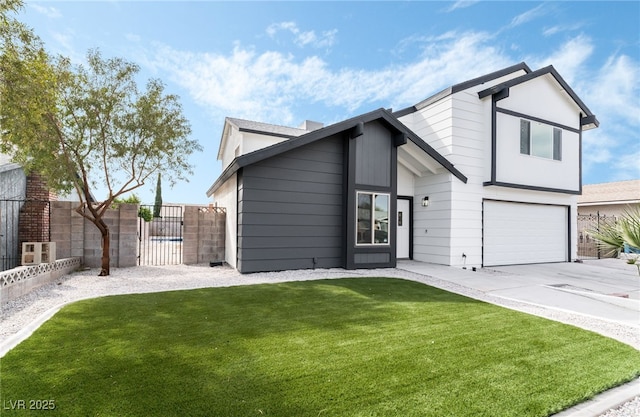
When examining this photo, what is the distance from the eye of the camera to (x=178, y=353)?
328 cm

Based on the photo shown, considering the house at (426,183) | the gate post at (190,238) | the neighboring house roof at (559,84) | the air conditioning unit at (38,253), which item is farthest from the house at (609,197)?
the air conditioning unit at (38,253)

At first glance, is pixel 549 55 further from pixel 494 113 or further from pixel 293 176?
pixel 293 176

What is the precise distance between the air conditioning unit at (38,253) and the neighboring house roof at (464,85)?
11296 mm

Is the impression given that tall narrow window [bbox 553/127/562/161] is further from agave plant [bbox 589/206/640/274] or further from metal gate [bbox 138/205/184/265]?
metal gate [bbox 138/205/184/265]

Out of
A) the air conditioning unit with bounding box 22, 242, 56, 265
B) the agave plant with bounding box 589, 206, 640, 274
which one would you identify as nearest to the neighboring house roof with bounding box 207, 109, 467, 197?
the air conditioning unit with bounding box 22, 242, 56, 265

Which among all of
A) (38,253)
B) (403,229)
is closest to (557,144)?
(403,229)

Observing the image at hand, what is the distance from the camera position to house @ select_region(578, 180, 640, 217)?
1720 cm

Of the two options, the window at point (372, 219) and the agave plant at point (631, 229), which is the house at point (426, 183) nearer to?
the window at point (372, 219)

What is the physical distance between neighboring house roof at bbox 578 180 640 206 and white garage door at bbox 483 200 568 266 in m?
7.60

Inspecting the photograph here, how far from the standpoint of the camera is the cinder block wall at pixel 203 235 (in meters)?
10.3

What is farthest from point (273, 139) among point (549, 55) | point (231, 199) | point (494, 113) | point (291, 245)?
point (549, 55)

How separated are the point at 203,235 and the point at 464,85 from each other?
967 cm

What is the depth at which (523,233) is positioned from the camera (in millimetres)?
11680

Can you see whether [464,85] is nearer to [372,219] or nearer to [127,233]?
[372,219]
